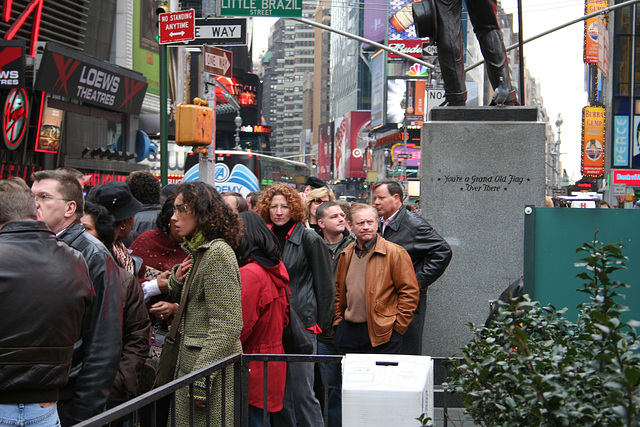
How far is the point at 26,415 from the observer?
3.64 metres

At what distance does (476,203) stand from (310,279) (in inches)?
70.9

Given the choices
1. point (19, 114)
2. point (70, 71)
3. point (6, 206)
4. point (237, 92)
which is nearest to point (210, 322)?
point (6, 206)

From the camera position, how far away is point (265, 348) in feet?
17.5

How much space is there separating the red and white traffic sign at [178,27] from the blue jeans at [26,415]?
9871 mm

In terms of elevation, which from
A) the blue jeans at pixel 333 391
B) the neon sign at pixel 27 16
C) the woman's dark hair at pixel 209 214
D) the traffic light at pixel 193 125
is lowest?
the blue jeans at pixel 333 391

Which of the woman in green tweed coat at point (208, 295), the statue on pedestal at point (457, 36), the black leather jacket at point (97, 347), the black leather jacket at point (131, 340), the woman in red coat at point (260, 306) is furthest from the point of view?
the statue on pedestal at point (457, 36)

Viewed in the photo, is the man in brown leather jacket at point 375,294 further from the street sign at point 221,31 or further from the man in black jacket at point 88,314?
the street sign at point 221,31

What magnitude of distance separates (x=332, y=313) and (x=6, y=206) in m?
3.25

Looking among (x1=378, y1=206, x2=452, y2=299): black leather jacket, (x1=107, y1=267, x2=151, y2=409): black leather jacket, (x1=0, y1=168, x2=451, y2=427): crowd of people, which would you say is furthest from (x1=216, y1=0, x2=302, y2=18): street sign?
(x1=107, y1=267, x2=151, y2=409): black leather jacket

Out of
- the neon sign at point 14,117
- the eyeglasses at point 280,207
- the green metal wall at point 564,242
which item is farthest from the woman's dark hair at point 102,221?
the neon sign at point 14,117

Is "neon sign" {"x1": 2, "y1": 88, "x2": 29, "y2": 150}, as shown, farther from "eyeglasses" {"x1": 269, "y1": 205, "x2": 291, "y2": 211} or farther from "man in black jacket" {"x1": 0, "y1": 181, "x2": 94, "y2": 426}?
"man in black jacket" {"x1": 0, "y1": 181, "x2": 94, "y2": 426}

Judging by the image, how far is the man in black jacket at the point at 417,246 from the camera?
6.47 m

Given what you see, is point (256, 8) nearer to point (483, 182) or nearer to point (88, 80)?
point (483, 182)

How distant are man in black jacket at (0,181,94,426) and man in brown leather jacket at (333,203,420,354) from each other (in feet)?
9.13
